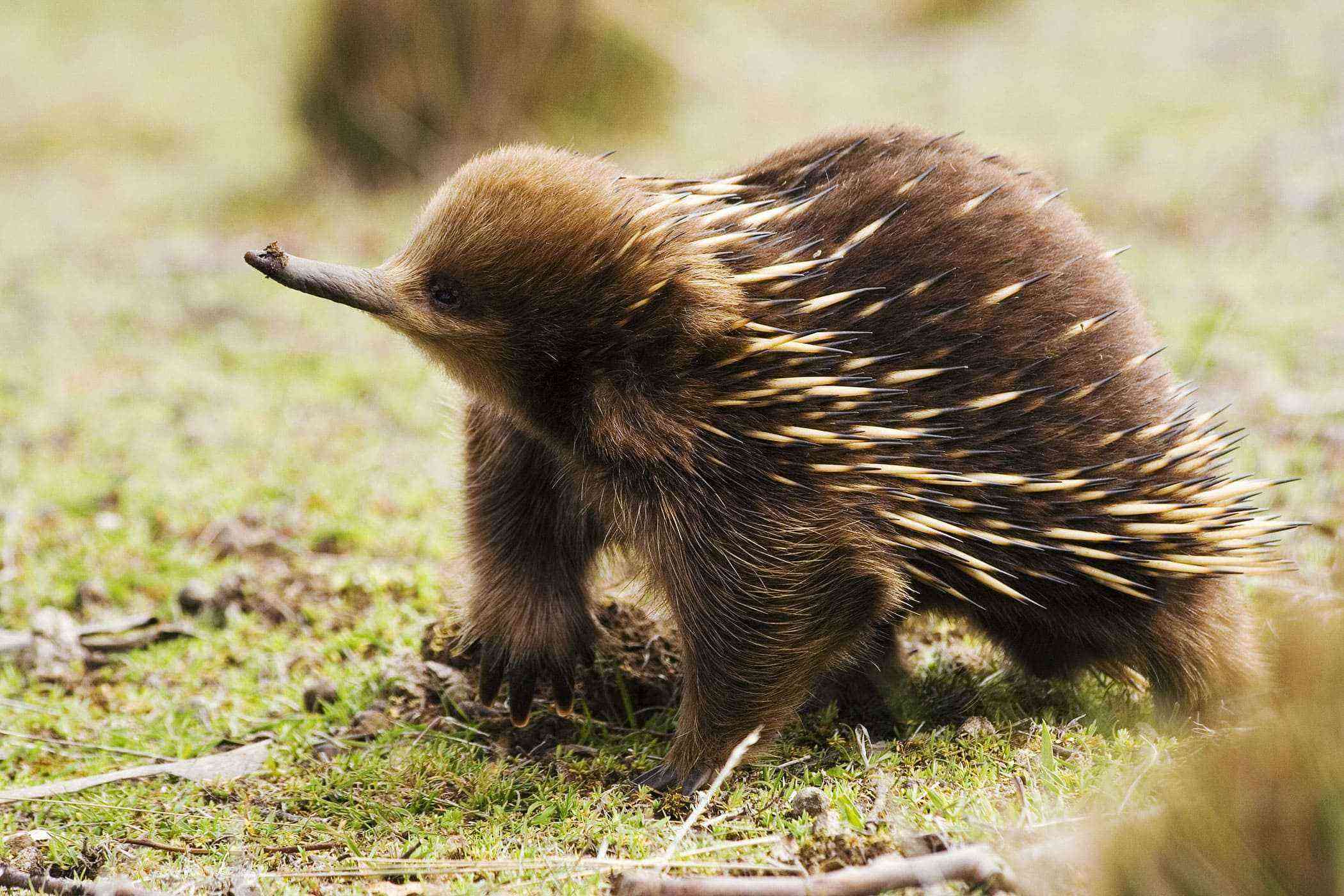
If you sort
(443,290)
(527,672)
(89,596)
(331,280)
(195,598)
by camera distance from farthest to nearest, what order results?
(89,596), (195,598), (527,672), (443,290), (331,280)

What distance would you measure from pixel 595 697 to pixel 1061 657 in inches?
49.3

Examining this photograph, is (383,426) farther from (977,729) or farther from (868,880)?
(868,880)

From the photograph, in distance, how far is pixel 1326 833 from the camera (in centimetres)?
151

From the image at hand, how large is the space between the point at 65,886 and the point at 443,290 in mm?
1456

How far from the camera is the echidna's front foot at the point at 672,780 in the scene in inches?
114

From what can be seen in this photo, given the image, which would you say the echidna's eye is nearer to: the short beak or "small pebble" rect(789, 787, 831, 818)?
the short beak

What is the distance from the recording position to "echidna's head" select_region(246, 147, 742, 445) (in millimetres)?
2701

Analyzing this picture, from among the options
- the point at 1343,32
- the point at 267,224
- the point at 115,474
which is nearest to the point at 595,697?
the point at 115,474

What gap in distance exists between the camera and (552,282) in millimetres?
2727

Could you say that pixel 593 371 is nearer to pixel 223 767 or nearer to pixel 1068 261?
pixel 1068 261

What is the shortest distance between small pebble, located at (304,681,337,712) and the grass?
0.04 meters

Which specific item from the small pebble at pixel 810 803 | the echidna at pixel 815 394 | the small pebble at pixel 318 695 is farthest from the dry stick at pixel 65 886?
the small pebble at pixel 810 803

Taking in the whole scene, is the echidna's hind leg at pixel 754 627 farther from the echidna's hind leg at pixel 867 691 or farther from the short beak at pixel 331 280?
the short beak at pixel 331 280

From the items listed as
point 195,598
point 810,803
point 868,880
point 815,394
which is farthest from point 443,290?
point 195,598
